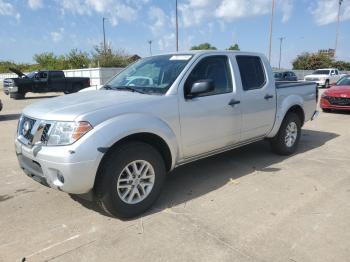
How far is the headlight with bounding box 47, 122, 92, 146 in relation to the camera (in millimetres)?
3439

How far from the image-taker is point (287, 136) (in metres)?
6.41

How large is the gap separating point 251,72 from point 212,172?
1665 millimetres

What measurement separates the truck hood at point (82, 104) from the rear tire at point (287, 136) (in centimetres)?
296

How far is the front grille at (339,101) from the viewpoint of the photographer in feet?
40.1

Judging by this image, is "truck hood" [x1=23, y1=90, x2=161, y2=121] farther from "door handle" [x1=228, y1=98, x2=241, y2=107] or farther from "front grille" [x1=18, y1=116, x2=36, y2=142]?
"door handle" [x1=228, y1=98, x2=241, y2=107]

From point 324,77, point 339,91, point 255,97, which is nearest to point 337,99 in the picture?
point 339,91

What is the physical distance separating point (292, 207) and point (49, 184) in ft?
8.97

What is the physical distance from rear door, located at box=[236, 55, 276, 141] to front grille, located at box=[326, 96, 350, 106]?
771 centimetres

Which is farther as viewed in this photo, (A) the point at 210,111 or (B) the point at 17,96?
(B) the point at 17,96

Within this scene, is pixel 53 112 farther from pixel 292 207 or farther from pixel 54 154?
pixel 292 207

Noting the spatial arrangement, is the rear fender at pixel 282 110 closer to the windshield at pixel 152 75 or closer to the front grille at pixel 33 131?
the windshield at pixel 152 75

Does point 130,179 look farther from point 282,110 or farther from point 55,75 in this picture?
point 55,75

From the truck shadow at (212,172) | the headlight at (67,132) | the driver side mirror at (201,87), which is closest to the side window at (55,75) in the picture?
the truck shadow at (212,172)

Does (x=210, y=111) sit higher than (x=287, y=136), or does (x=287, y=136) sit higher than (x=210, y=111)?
(x=210, y=111)
